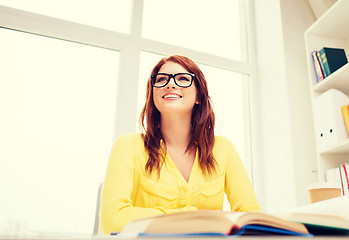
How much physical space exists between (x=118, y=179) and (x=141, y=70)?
A: 134cm

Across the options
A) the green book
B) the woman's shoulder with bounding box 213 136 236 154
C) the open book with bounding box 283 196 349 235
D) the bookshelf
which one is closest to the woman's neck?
the woman's shoulder with bounding box 213 136 236 154

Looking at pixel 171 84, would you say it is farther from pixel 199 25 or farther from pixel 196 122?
pixel 199 25

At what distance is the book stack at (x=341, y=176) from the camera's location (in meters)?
1.69

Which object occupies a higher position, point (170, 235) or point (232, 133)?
point (232, 133)

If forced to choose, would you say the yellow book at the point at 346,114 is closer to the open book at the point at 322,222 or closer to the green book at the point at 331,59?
the green book at the point at 331,59

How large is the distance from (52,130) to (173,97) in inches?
42.0

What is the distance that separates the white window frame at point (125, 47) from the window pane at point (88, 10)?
0.09 m

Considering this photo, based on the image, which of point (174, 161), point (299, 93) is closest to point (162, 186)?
point (174, 161)

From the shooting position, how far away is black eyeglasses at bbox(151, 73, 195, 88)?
3.97 ft

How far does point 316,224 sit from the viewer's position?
1.49 ft

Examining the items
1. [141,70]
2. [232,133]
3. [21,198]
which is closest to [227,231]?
[21,198]

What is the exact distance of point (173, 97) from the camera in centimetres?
118

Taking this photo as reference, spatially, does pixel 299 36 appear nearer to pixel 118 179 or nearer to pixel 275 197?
pixel 275 197

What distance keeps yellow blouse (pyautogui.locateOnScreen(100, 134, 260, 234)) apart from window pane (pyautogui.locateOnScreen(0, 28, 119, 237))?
852mm
